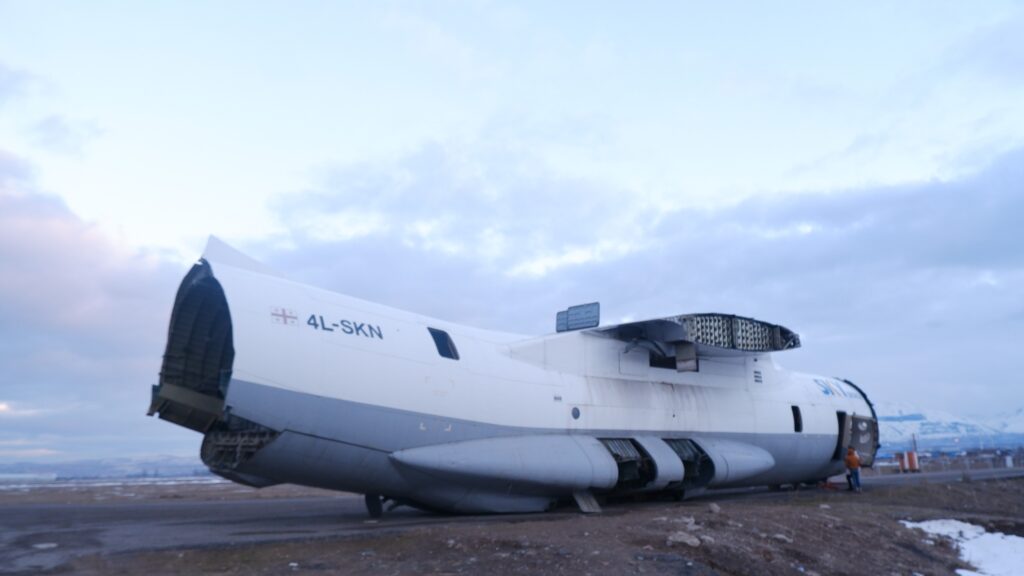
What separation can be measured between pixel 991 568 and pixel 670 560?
782 centimetres

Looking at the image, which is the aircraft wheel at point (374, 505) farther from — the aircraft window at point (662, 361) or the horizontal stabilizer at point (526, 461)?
the aircraft window at point (662, 361)

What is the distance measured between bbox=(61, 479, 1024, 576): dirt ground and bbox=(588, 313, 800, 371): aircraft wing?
4576 mm

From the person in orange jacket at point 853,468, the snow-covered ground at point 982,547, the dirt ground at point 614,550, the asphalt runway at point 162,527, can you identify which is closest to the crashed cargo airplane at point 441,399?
the asphalt runway at point 162,527

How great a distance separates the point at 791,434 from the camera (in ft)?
78.5

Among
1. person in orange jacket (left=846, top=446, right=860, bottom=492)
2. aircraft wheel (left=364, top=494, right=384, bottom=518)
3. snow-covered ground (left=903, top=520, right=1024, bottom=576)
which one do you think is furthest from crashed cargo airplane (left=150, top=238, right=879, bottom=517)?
snow-covered ground (left=903, top=520, right=1024, bottom=576)

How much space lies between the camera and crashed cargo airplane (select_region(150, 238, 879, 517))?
13438 mm

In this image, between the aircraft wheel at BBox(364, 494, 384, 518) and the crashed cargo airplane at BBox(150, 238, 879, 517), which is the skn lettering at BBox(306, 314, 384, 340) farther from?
the aircraft wheel at BBox(364, 494, 384, 518)

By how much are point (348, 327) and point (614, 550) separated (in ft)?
22.3

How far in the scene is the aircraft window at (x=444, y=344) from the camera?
1586 cm

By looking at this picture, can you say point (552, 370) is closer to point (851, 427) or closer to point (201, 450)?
point (201, 450)

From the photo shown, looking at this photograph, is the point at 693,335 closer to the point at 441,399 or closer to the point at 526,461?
the point at 526,461

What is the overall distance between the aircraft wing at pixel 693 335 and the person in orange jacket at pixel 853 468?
6383 millimetres

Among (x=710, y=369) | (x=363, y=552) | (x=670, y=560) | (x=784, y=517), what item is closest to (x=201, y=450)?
(x=363, y=552)

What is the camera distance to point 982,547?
15133 millimetres
